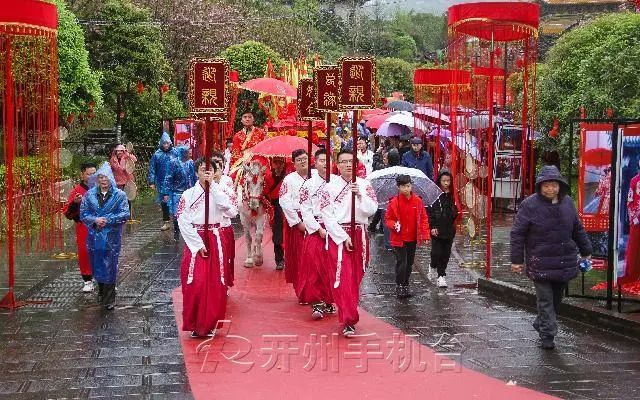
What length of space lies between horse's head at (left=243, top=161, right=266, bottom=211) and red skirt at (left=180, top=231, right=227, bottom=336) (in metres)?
3.71

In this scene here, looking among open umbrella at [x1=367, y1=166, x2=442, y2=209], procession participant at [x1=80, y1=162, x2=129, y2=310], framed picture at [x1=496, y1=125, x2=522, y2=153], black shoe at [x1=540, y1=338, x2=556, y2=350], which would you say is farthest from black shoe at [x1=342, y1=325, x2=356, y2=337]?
framed picture at [x1=496, y1=125, x2=522, y2=153]

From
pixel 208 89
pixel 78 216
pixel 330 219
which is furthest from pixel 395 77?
pixel 330 219

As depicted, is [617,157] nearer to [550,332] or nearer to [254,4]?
[550,332]

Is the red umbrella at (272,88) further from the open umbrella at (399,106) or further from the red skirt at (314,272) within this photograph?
the open umbrella at (399,106)

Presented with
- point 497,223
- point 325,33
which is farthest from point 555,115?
point 325,33

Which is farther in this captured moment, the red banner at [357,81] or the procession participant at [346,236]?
the red banner at [357,81]

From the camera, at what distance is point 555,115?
20.5 meters

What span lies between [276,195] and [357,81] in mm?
3610

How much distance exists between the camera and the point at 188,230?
26.0 feet

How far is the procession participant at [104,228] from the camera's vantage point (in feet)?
30.3

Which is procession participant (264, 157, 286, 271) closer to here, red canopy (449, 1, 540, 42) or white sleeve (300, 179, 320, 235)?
white sleeve (300, 179, 320, 235)

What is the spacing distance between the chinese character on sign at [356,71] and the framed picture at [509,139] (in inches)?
432

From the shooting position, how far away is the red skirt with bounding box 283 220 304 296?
9820 millimetres

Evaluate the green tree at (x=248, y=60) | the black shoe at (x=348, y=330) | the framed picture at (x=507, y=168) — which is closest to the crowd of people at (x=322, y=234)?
the black shoe at (x=348, y=330)
